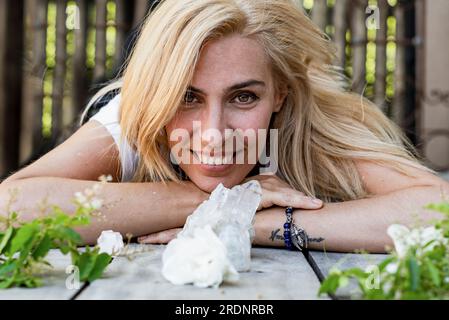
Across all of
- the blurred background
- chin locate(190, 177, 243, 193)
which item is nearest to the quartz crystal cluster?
chin locate(190, 177, 243, 193)

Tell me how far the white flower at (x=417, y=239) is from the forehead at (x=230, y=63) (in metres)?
0.79

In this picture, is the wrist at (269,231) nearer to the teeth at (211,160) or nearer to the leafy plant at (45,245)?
the teeth at (211,160)

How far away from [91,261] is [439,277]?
625 mm

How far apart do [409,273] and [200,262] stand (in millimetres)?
391

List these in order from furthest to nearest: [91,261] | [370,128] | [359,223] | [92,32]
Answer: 1. [92,32]
2. [370,128]
3. [359,223]
4. [91,261]

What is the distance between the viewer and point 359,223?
1.98m

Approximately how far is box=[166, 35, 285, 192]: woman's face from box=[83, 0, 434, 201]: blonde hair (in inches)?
1.6

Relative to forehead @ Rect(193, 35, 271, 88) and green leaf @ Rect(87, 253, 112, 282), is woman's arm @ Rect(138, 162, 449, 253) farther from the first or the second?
green leaf @ Rect(87, 253, 112, 282)

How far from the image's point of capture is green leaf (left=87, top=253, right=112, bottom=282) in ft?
4.80

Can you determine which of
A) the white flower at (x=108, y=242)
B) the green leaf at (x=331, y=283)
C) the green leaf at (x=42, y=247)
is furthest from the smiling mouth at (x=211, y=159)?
the green leaf at (x=331, y=283)

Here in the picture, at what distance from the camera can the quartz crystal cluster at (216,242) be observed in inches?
55.5
